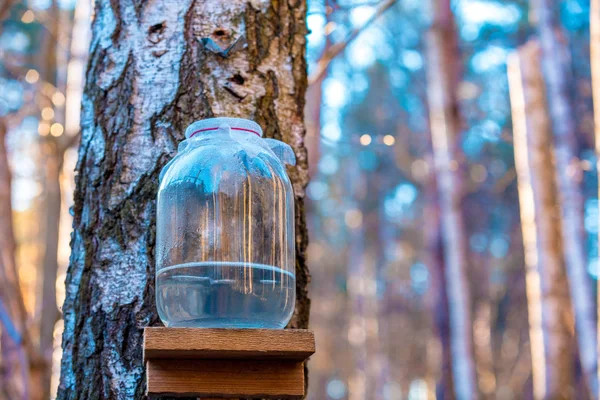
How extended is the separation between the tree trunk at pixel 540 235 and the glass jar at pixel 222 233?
3.80 metres

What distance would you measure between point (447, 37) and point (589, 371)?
10.7 feet

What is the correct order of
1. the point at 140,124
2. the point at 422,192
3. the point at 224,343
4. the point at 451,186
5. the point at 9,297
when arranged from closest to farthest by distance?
the point at 224,343
the point at 140,124
the point at 9,297
the point at 451,186
the point at 422,192

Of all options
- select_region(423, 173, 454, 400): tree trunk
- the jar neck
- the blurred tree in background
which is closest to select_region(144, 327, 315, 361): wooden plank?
the jar neck

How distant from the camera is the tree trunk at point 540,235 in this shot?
189 inches


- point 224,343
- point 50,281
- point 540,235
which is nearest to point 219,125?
point 224,343

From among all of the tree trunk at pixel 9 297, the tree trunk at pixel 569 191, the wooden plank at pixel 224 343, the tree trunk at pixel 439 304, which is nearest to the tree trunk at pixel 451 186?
the tree trunk at pixel 439 304

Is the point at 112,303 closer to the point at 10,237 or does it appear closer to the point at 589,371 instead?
the point at 10,237

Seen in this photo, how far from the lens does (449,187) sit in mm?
6117

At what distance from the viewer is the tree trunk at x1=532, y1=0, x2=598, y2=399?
4492 mm

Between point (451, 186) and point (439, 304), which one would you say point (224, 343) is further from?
point (439, 304)

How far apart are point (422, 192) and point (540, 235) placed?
27.3 ft

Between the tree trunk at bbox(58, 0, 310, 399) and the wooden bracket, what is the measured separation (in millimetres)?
170

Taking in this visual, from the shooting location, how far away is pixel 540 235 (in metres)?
5.20

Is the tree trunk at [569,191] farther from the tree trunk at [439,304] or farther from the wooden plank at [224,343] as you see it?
the wooden plank at [224,343]
